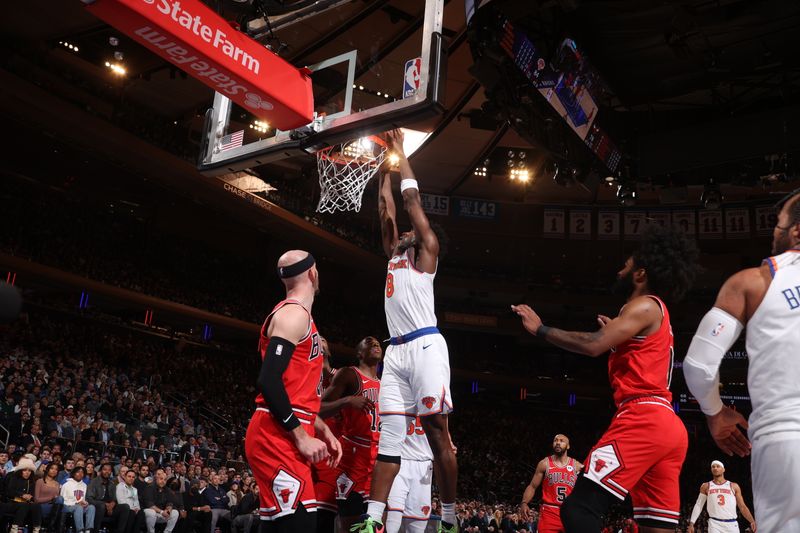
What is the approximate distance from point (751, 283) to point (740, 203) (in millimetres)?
26075

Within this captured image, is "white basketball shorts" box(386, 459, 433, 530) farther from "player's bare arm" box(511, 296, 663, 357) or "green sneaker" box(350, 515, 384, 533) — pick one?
"player's bare arm" box(511, 296, 663, 357)

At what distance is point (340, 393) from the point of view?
680 cm

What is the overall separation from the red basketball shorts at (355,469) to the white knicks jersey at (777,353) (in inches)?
163

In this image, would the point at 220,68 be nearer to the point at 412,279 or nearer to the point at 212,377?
the point at 412,279

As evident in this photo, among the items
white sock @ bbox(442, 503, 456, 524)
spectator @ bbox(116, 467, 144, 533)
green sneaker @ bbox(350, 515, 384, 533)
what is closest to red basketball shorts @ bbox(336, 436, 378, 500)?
white sock @ bbox(442, 503, 456, 524)

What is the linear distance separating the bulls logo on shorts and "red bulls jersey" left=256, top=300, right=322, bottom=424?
352 millimetres

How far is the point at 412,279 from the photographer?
18.9 ft

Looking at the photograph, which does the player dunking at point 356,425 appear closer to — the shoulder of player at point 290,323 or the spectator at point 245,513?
the shoulder of player at point 290,323

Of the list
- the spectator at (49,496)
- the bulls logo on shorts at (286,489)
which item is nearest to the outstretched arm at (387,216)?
the bulls logo on shorts at (286,489)

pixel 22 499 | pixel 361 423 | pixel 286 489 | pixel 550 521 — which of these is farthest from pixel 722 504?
pixel 22 499

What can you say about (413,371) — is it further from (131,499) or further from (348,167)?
(131,499)

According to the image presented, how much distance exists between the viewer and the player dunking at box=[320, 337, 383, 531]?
250 inches

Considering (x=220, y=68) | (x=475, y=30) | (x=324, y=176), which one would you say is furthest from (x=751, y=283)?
(x=475, y=30)

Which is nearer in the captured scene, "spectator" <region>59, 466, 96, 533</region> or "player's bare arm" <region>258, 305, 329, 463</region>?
"player's bare arm" <region>258, 305, 329, 463</region>
